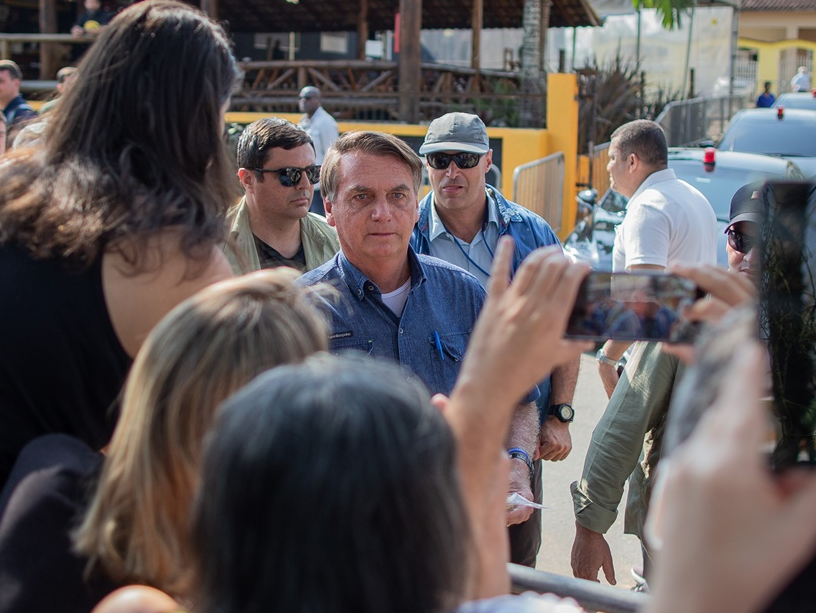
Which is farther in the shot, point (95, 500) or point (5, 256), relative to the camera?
point (5, 256)

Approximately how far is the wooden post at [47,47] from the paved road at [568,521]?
13147 millimetres

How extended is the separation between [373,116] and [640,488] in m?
11.6

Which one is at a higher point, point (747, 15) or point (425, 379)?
point (747, 15)

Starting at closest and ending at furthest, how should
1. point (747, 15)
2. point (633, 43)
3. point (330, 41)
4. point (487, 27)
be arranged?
1. point (487, 27)
2. point (330, 41)
3. point (633, 43)
4. point (747, 15)

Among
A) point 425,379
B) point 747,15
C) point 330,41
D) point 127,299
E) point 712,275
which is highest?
point 747,15

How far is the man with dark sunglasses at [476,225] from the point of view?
3.75m

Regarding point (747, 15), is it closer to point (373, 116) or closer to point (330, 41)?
point (330, 41)

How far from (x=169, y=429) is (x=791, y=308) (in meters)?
1.14

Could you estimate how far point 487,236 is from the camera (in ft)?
13.9

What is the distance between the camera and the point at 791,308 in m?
1.67

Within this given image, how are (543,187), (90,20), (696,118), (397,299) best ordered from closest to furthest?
(397,299) → (543,187) → (90,20) → (696,118)

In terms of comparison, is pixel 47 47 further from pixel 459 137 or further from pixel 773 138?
pixel 459 137

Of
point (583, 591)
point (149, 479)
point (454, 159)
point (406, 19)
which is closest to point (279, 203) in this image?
point (454, 159)

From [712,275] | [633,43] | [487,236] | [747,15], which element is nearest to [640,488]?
[487,236]
